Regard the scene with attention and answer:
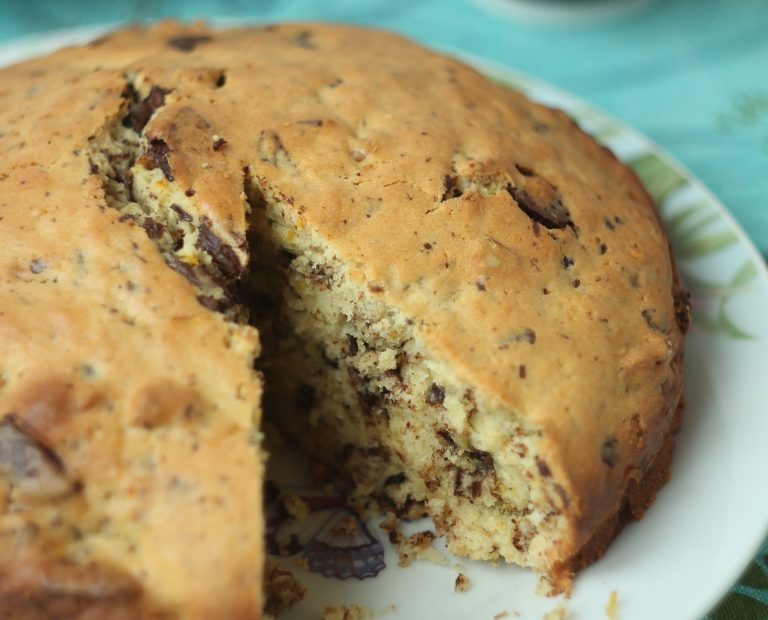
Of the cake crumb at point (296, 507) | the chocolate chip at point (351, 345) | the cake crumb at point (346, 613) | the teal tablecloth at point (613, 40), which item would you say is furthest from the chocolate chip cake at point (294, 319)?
the teal tablecloth at point (613, 40)

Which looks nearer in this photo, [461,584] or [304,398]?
[461,584]

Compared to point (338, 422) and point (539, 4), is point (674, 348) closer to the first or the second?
point (338, 422)

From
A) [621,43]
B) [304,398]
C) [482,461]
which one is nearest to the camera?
[482,461]

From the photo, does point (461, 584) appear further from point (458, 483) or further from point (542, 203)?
point (542, 203)

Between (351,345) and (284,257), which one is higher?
(284,257)

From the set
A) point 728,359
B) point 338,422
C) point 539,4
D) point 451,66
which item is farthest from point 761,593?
point 539,4

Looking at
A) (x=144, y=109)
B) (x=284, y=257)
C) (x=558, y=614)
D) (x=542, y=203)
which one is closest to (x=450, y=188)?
(x=542, y=203)

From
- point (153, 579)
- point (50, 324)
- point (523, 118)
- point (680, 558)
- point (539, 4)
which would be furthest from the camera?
point (539, 4)
